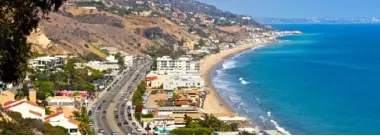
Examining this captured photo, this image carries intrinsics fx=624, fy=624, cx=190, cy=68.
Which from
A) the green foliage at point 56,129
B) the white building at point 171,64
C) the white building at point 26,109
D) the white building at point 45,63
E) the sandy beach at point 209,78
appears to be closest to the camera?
the green foliage at point 56,129

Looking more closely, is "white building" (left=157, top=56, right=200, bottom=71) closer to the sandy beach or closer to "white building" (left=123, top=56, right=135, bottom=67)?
the sandy beach

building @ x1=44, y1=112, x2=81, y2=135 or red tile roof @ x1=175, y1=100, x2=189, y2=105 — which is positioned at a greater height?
building @ x1=44, y1=112, x2=81, y2=135

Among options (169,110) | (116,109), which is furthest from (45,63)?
(169,110)

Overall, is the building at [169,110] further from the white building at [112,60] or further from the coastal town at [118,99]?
the white building at [112,60]

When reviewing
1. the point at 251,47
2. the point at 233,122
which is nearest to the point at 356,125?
the point at 233,122

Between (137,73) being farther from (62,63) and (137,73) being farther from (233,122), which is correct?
(233,122)

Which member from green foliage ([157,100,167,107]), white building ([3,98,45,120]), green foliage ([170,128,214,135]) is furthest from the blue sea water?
white building ([3,98,45,120])

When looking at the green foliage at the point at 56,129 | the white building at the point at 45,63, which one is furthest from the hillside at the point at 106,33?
the green foliage at the point at 56,129
